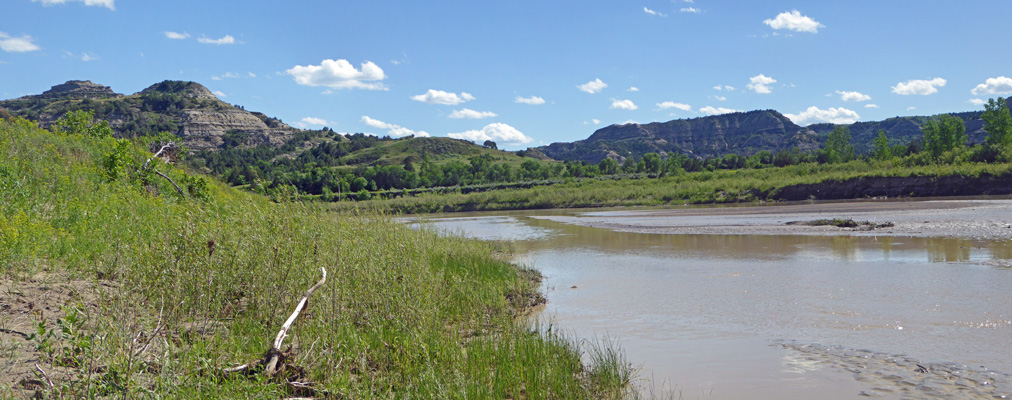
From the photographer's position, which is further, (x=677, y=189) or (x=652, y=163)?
(x=652, y=163)

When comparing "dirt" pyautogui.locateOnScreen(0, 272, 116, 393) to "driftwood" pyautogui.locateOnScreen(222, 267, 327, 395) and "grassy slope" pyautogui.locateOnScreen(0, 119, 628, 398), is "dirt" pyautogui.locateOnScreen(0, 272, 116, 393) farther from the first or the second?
"driftwood" pyautogui.locateOnScreen(222, 267, 327, 395)

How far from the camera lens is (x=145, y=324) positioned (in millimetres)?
4699

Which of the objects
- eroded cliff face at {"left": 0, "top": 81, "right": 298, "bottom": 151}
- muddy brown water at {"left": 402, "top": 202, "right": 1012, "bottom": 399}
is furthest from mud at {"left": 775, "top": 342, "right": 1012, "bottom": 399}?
eroded cliff face at {"left": 0, "top": 81, "right": 298, "bottom": 151}

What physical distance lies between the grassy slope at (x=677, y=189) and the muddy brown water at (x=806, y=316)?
90.4 ft

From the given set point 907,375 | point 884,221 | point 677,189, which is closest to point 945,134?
point 677,189

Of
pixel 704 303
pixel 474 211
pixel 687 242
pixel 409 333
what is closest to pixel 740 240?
pixel 687 242

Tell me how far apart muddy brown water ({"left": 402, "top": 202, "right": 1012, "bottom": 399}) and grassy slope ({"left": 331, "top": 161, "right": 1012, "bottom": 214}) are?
1085 inches

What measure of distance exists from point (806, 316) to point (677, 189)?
47453mm

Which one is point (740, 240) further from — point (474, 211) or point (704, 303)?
point (474, 211)

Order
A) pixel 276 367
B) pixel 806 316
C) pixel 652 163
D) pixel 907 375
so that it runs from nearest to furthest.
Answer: pixel 276 367
pixel 907 375
pixel 806 316
pixel 652 163

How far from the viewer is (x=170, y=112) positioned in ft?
487

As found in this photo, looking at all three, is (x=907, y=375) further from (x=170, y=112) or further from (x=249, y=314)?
(x=170, y=112)

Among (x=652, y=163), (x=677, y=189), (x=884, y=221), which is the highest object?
(x=652, y=163)

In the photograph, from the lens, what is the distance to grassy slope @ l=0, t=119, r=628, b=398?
4.23 meters
